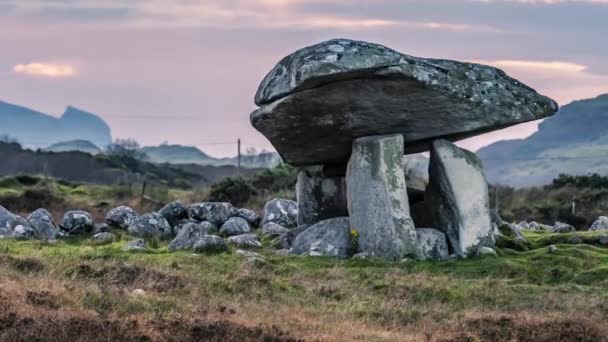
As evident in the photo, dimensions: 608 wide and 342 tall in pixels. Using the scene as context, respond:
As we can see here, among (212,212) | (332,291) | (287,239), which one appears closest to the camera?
(332,291)

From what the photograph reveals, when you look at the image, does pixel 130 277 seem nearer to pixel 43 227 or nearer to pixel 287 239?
pixel 287 239

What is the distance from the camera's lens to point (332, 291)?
15328 mm

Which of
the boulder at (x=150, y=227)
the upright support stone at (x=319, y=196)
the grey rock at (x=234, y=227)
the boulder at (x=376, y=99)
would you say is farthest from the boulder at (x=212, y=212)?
the boulder at (x=376, y=99)

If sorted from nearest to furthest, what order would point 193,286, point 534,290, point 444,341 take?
point 444,341 < point 193,286 < point 534,290

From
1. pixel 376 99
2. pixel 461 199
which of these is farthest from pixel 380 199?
pixel 376 99

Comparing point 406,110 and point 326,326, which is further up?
point 406,110

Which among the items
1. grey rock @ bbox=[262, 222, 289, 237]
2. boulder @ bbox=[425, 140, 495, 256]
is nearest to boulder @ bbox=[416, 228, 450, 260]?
boulder @ bbox=[425, 140, 495, 256]

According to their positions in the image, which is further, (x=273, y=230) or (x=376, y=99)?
(x=273, y=230)

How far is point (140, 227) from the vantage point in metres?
25.3

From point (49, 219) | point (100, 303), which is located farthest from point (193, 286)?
point (49, 219)

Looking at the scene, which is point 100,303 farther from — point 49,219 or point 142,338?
point 49,219

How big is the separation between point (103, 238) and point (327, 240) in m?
5.93

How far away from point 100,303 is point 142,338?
66.1 inches

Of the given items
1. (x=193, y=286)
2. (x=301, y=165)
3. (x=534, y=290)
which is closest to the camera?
(x=193, y=286)
